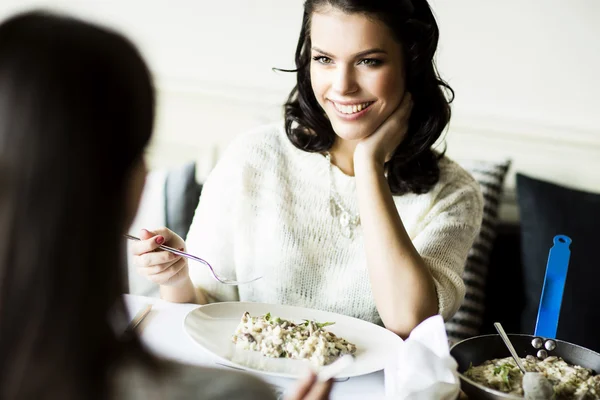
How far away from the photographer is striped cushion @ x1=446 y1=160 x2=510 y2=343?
7.47 ft

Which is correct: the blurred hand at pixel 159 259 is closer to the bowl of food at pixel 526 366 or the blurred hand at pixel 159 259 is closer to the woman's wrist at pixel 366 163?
the woman's wrist at pixel 366 163

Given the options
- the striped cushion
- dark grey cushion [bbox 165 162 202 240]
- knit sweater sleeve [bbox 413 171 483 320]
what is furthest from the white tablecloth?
the striped cushion

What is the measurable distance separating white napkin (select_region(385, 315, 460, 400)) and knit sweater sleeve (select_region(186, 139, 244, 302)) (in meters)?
0.75

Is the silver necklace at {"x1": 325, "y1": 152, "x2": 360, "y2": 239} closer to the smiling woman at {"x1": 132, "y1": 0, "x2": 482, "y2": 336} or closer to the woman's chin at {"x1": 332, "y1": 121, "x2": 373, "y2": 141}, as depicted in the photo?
the smiling woman at {"x1": 132, "y1": 0, "x2": 482, "y2": 336}

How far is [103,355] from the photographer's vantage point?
657mm

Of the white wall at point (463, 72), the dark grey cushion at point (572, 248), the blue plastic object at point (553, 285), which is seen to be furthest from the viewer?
the white wall at point (463, 72)

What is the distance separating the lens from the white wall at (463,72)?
2.55 meters

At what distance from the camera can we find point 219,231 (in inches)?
68.4

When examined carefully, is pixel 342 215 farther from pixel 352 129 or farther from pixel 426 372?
pixel 426 372

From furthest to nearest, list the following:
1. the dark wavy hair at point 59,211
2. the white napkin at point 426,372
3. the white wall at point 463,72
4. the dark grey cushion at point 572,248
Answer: the white wall at point 463,72, the dark grey cushion at point 572,248, the white napkin at point 426,372, the dark wavy hair at point 59,211

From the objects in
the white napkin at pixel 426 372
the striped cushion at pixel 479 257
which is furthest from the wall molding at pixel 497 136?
the white napkin at pixel 426 372

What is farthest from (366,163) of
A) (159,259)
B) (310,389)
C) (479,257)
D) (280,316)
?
(479,257)

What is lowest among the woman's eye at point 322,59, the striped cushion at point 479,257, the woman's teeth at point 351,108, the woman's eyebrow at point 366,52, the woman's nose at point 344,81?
the striped cushion at point 479,257

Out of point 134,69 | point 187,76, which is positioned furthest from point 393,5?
point 187,76
